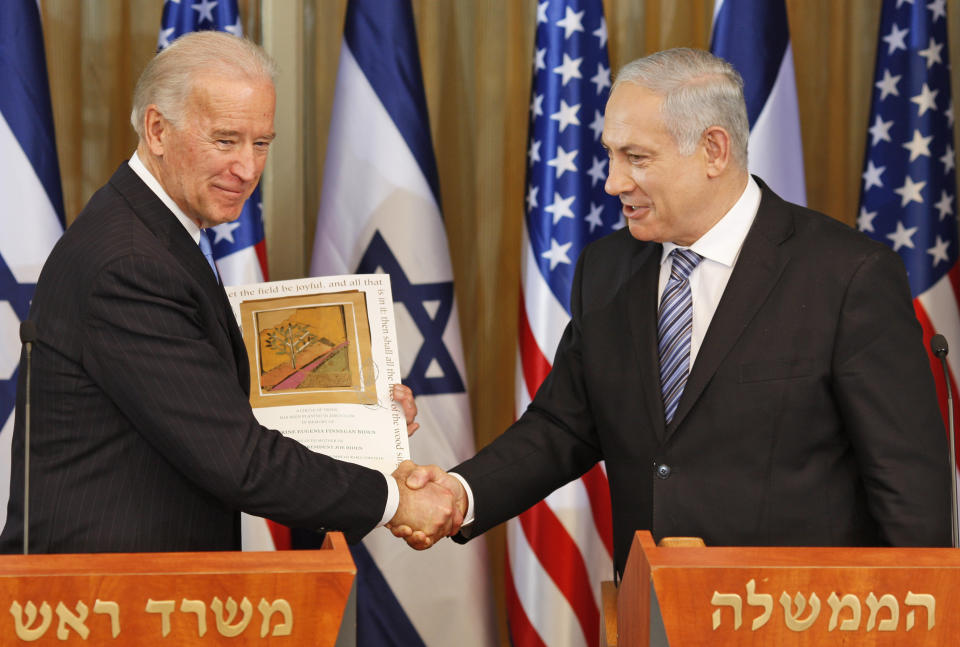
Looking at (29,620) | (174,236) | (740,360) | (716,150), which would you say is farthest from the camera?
(716,150)

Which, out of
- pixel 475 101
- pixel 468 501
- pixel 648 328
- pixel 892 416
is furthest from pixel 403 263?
pixel 892 416

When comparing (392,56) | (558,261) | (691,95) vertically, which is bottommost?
(558,261)

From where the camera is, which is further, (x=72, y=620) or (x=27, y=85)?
(x=27, y=85)

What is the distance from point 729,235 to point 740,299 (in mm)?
183

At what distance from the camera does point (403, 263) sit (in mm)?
3357

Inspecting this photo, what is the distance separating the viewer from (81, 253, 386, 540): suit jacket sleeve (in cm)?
194

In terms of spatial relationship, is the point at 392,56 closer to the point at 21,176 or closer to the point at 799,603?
the point at 21,176

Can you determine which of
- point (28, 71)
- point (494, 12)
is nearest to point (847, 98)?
point (494, 12)

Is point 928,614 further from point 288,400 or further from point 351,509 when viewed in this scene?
point 288,400

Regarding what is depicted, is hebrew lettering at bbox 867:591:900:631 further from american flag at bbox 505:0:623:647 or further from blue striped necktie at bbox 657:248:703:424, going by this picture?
american flag at bbox 505:0:623:647

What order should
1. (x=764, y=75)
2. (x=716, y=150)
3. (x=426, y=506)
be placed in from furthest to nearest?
(x=764, y=75)
(x=426, y=506)
(x=716, y=150)

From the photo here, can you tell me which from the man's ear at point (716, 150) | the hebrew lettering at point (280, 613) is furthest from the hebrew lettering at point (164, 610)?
the man's ear at point (716, 150)

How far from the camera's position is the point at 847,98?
3.71 meters

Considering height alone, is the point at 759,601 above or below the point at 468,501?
above
